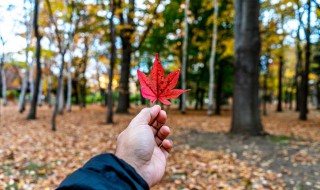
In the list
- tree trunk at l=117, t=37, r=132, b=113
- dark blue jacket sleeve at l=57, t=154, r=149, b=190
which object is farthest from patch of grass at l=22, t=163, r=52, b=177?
tree trunk at l=117, t=37, r=132, b=113

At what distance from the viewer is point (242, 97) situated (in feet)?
24.9

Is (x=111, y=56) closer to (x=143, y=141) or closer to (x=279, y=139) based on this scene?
(x=279, y=139)

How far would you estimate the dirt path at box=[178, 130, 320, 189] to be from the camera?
15.4 feet

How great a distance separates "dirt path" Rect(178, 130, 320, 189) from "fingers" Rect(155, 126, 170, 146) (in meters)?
3.62

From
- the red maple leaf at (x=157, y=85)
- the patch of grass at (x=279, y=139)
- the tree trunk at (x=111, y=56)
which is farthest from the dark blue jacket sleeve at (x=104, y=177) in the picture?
the tree trunk at (x=111, y=56)

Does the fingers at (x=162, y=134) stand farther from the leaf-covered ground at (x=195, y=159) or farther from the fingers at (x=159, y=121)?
the leaf-covered ground at (x=195, y=159)

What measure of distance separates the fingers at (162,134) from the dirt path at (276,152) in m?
3.62

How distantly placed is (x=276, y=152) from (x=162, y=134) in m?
5.45

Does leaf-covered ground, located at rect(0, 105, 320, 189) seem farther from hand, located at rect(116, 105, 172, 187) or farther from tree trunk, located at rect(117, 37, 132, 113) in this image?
tree trunk, located at rect(117, 37, 132, 113)

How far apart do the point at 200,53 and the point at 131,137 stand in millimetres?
16722

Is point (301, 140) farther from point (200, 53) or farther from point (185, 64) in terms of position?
point (200, 53)

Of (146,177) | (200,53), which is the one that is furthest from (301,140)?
(200,53)

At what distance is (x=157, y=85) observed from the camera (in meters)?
1.14

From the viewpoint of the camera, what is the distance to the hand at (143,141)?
1.31m
